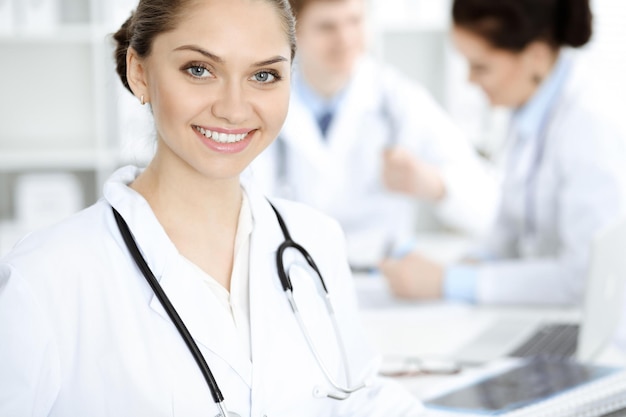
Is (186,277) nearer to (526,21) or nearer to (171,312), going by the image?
(171,312)

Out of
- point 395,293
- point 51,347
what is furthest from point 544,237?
point 51,347

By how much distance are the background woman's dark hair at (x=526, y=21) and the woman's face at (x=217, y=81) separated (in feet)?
4.30

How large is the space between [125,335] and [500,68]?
165cm

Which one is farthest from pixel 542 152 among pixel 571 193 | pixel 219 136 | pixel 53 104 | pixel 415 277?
pixel 53 104

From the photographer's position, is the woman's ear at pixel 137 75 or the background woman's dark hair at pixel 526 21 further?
the background woman's dark hair at pixel 526 21

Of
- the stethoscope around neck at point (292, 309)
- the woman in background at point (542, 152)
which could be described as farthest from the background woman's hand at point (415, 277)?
the stethoscope around neck at point (292, 309)

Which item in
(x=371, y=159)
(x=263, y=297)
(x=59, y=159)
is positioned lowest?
(x=59, y=159)

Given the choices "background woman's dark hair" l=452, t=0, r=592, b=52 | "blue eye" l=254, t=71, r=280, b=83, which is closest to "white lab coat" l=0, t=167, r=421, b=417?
"blue eye" l=254, t=71, r=280, b=83

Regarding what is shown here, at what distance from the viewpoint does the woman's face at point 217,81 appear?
3.85 ft

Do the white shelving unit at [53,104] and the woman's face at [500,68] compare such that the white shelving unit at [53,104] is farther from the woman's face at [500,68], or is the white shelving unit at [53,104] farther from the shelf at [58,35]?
the woman's face at [500,68]

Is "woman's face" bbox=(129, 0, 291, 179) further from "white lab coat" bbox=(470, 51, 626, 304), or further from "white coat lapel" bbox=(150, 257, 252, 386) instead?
"white lab coat" bbox=(470, 51, 626, 304)

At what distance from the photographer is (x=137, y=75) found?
1242 millimetres

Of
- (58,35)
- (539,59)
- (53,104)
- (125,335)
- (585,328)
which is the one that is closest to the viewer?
(125,335)

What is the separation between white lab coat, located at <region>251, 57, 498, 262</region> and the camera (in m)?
3.02
